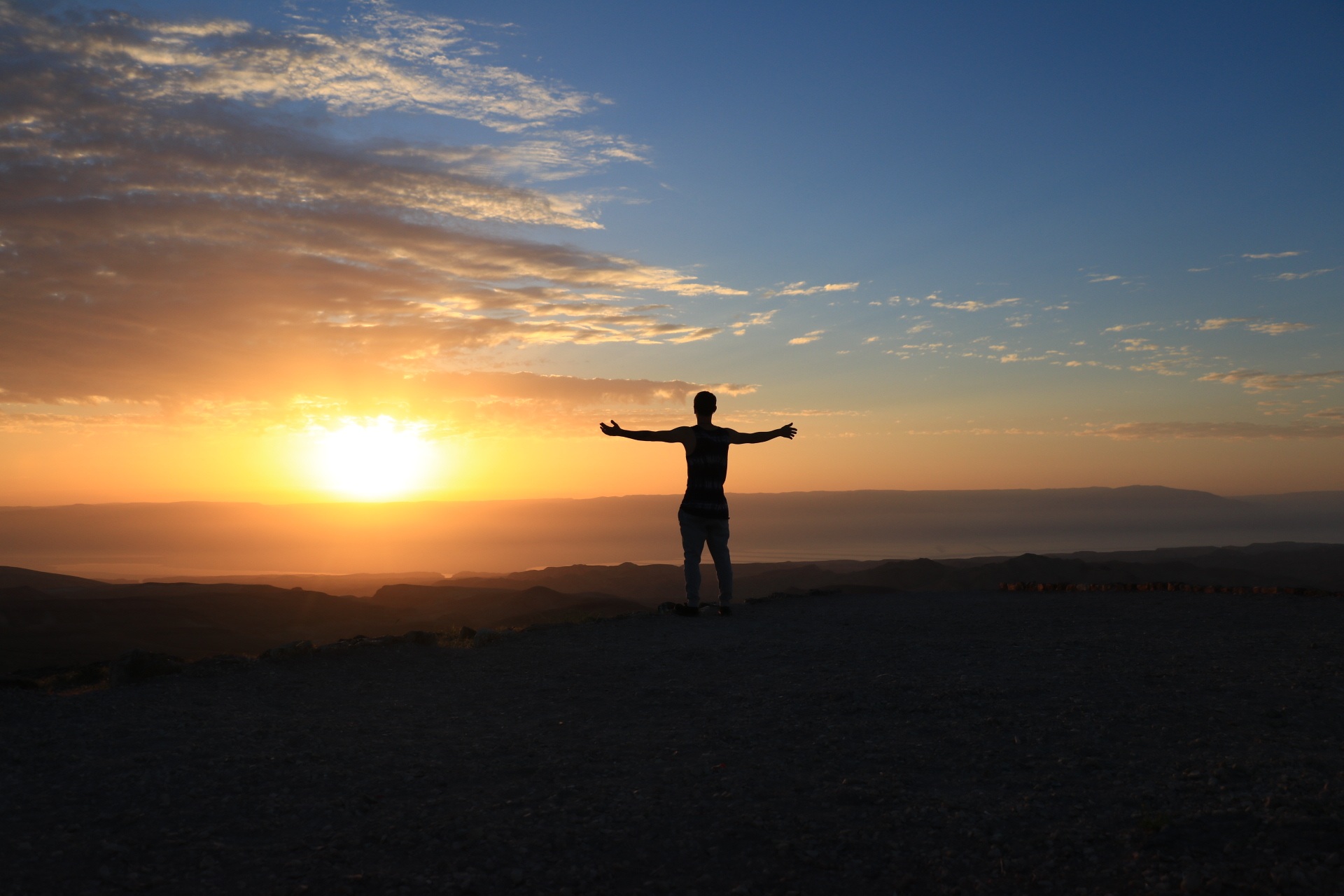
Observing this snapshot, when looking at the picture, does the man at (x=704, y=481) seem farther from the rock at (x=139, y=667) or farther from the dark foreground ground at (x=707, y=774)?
the rock at (x=139, y=667)

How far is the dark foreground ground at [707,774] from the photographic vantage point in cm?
377

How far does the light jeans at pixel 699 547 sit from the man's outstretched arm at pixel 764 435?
1.19m

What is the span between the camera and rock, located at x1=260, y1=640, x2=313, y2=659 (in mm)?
8648

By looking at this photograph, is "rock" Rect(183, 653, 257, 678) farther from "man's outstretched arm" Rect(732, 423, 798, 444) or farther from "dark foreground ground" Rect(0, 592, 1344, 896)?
"man's outstretched arm" Rect(732, 423, 798, 444)

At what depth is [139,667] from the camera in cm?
783

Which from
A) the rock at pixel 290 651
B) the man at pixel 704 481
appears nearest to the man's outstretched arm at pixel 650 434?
the man at pixel 704 481

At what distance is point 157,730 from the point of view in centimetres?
599

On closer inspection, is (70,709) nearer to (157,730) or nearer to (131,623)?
(157,730)

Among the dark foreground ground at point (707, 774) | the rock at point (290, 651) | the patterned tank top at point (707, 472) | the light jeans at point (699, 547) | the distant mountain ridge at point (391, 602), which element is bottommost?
the distant mountain ridge at point (391, 602)

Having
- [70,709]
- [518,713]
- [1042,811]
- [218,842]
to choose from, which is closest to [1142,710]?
[1042,811]

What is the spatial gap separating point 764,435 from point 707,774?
6865 millimetres

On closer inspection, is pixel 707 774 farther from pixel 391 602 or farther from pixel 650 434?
pixel 391 602

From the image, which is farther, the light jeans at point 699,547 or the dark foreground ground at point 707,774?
the light jeans at point 699,547

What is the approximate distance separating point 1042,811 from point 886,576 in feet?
59.5
